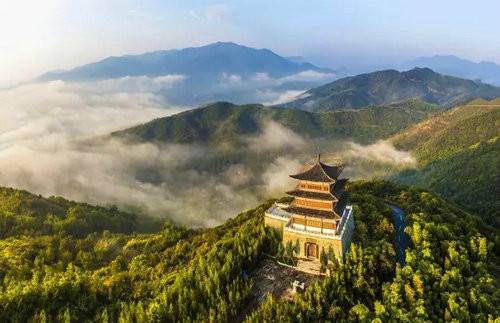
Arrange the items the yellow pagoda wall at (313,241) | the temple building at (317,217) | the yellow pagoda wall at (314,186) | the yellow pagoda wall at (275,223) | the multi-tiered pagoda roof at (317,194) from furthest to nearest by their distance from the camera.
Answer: the yellow pagoda wall at (275,223) < the yellow pagoda wall at (314,186) < the multi-tiered pagoda roof at (317,194) < the temple building at (317,217) < the yellow pagoda wall at (313,241)

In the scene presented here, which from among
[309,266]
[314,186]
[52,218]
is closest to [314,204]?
[314,186]

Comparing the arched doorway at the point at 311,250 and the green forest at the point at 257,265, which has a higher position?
the arched doorway at the point at 311,250

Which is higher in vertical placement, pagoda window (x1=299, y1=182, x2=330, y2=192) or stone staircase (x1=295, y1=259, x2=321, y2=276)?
pagoda window (x1=299, y1=182, x2=330, y2=192)

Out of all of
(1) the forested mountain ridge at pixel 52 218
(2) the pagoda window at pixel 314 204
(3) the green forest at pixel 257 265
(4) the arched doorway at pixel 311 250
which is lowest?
A: (1) the forested mountain ridge at pixel 52 218

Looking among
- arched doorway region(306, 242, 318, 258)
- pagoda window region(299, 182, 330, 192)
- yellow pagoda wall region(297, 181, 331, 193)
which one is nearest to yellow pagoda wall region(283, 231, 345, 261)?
arched doorway region(306, 242, 318, 258)

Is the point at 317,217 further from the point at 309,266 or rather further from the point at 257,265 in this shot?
the point at 257,265

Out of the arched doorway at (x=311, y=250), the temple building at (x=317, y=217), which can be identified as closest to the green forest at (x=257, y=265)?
the temple building at (x=317, y=217)

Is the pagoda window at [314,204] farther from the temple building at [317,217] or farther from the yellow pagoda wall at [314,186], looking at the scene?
the yellow pagoda wall at [314,186]

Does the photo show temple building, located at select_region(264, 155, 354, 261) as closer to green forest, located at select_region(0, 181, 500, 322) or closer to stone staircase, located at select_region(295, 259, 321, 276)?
stone staircase, located at select_region(295, 259, 321, 276)
